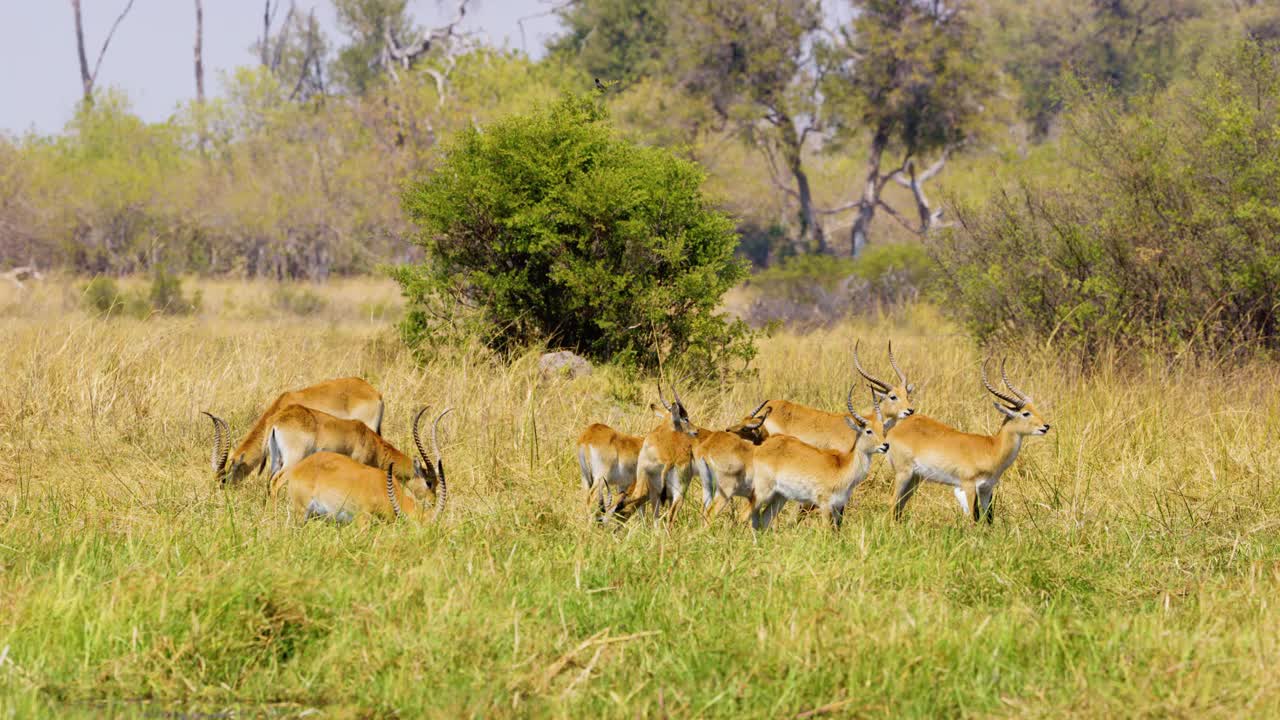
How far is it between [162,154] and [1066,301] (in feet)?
126

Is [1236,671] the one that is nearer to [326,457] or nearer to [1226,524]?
[1226,524]

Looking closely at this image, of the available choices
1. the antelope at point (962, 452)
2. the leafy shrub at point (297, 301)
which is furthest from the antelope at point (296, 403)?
the leafy shrub at point (297, 301)

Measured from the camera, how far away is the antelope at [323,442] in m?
6.86

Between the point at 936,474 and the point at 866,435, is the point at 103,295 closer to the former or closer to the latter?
the point at 936,474

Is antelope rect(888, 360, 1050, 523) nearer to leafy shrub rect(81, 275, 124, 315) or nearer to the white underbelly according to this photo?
the white underbelly

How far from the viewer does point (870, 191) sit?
35656 millimetres

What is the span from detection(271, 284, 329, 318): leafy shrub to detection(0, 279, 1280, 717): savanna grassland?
14642 millimetres

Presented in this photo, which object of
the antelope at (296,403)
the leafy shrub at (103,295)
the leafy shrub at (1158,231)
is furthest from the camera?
the leafy shrub at (103,295)

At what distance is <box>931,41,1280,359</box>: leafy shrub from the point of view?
11102mm

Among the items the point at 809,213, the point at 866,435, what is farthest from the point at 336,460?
the point at 809,213

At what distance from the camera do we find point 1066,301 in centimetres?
1227

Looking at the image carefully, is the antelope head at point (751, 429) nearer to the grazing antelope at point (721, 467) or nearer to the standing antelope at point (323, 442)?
the grazing antelope at point (721, 467)

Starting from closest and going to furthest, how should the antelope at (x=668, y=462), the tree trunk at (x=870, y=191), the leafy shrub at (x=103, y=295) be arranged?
1. the antelope at (x=668, y=462)
2. the leafy shrub at (x=103, y=295)
3. the tree trunk at (x=870, y=191)

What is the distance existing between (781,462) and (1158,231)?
691 centimetres
